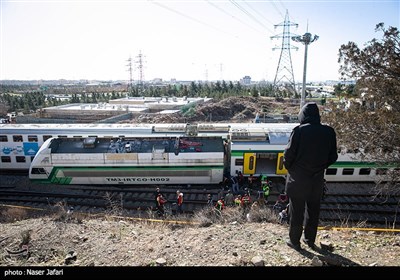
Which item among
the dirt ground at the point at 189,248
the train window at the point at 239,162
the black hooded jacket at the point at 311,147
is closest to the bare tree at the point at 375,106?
the dirt ground at the point at 189,248

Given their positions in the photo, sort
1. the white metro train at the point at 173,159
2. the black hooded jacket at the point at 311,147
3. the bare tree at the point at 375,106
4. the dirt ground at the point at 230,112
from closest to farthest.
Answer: the black hooded jacket at the point at 311,147 < the bare tree at the point at 375,106 < the white metro train at the point at 173,159 < the dirt ground at the point at 230,112

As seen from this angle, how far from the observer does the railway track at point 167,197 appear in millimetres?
13227

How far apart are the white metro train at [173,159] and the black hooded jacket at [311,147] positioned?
11138mm

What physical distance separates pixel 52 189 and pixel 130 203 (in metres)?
5.77

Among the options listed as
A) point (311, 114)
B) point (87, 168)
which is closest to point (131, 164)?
point (87, 168)

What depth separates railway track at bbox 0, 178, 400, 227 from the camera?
521 inches

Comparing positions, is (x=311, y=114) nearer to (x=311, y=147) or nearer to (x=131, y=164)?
(x=311, y=147)

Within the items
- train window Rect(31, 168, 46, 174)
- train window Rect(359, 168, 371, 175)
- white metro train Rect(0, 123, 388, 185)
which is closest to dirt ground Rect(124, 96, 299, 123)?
white metro train Rect(0, 123, 388, 185)

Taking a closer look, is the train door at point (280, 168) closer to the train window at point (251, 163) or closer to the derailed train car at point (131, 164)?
the train window at point (251, 163)

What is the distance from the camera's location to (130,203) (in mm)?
14633

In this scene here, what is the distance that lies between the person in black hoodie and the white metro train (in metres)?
11.0

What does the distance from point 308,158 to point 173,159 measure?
39.2 ft

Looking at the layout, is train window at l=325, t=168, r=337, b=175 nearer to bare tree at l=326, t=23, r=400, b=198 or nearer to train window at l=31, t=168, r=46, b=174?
bare tree at l=326, t=23, r=400, b=198

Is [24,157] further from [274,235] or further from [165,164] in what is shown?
[274,235]
